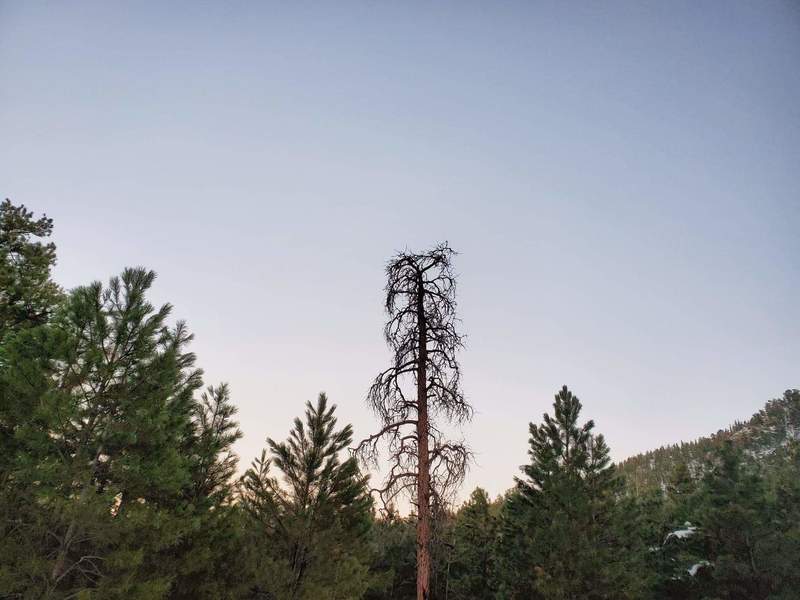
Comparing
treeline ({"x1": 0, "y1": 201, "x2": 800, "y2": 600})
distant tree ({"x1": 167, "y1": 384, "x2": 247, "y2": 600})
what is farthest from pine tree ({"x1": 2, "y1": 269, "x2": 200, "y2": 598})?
distant tree ({"x1": 167, "y1": 384, "x2": 247, "y2": 600})

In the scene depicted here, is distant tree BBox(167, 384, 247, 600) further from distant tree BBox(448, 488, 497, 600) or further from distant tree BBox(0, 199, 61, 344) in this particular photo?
distant tree BBox(448, 488, 497, 600)

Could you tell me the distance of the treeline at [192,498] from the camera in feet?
27.3

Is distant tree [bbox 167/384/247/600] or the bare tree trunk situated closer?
the bare tree trunk

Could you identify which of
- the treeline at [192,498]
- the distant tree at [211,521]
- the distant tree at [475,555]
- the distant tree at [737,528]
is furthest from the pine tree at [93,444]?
the distant tree at [737,528]

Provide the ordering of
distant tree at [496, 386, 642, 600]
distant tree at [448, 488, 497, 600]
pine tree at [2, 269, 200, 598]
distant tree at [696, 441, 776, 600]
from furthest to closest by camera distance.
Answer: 1. distant tree at [448, 488, 497, 600]
2. distant tree at [696, 441, 776, 600]
3. distant tree at [496, 386, 642, 600]
4. pine tree at [2, 269, 200, 598]

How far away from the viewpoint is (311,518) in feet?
42.6

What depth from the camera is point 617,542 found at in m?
21.5

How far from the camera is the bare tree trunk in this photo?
8.23 meters

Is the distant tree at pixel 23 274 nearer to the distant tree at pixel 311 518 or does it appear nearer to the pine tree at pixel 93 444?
the pine tree at pixel 93 444

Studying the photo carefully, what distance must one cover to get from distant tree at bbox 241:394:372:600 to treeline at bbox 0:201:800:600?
0.14 ft

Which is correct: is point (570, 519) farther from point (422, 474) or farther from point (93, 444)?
point (93, 444)

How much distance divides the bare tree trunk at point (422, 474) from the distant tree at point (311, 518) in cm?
399

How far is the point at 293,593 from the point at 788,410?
210455 millimetres

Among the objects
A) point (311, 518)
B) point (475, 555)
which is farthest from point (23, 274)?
point (475, 555)
